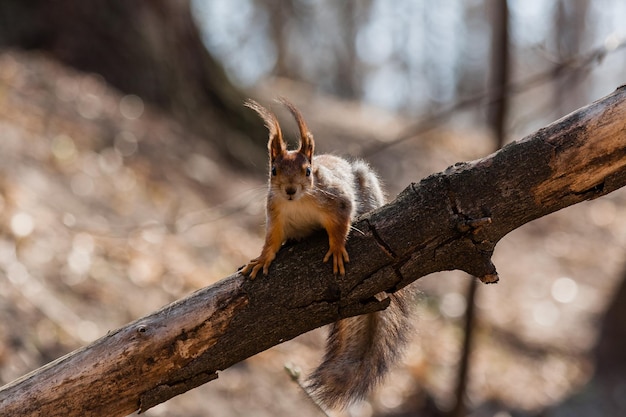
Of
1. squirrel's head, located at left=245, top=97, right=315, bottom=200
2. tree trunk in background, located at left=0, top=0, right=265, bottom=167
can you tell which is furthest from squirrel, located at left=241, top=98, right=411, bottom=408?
tree trunk in background, located at left=0, top=0, right=265, bottom=167

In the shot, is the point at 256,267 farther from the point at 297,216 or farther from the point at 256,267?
the point at 297,216

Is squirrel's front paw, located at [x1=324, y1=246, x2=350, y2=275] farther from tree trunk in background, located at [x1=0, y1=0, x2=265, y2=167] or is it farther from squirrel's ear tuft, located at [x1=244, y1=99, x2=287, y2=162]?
tree trunk in background, located at [x1=0, y1=0, x2=265, y2=167]

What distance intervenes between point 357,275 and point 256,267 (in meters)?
0.30

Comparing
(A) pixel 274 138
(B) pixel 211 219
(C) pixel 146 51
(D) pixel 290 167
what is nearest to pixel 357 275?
(D) pixel 290 167

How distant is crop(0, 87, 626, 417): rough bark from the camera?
2.16m

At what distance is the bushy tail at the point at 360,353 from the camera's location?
2.38 m

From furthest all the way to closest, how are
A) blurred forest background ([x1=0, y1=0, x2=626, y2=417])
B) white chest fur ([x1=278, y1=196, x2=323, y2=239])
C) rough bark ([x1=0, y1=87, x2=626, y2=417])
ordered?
blurred forest background ([x1=0, y1=0, x2=626, y2=417]) → white chest fur ([x1=278, y1=196, x2=323, y2=239]) → rough bark ([x1=0, y1=87, x2=626, y2=417])

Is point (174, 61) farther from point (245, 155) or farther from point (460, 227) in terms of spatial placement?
point (460, 227)

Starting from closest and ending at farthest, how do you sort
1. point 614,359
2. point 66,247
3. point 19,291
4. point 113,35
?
point 19,291
point 66,247
point 614,359
point 113,35

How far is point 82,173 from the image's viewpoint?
6.04 meters

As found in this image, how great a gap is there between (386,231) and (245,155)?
19.0 ft

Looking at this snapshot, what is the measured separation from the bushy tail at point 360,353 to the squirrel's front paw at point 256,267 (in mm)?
400

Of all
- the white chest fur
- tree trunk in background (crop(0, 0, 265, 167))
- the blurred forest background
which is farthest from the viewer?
tree trunk in background (crop(0, 0, 265, 167))

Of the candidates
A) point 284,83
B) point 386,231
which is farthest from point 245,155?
point 386,231
